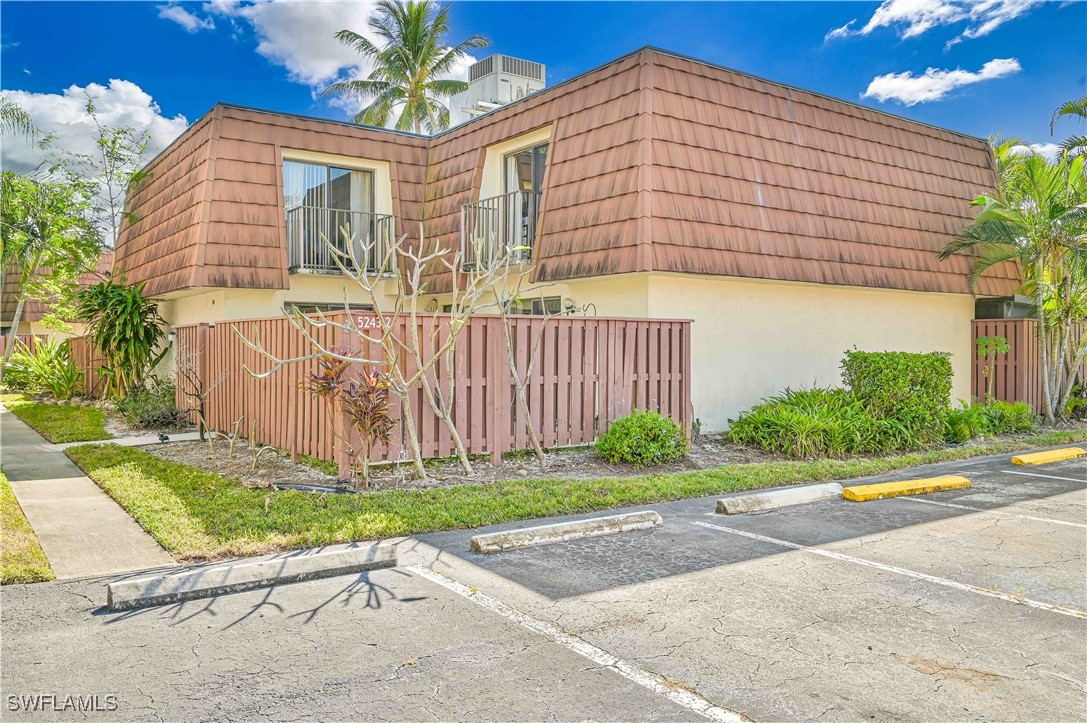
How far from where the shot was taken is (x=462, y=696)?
337 centimetres

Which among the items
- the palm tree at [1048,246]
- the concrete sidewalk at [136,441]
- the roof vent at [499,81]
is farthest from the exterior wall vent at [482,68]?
the concrete sidewalk at [136,441]

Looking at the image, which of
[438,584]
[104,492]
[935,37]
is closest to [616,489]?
[438,584]

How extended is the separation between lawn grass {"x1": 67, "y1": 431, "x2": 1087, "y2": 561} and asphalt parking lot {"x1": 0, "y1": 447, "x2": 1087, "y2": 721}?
0.68 m

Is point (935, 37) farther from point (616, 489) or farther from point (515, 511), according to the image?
point (515, 511)

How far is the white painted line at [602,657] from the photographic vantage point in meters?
3.29

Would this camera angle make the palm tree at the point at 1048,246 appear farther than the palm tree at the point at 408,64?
No

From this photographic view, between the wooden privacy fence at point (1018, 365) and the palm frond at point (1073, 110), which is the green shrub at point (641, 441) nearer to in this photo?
the wooden privacy fence at point (1018, 365)

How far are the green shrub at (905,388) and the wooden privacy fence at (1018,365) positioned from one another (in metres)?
4.81

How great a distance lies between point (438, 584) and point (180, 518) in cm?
274

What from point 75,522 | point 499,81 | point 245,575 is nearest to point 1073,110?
point 499,81

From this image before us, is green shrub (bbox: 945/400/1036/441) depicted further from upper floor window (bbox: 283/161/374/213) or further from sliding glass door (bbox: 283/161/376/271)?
upper floor window (bbox: 283/161/374/213)

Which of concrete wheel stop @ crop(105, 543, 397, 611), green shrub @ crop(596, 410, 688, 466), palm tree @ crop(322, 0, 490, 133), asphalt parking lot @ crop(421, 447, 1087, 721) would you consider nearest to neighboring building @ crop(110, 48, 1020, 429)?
green shrub @ crop(596, 410, 688, 466)

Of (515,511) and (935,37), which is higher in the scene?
(935,37)

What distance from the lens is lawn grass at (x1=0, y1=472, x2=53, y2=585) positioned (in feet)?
16.0
